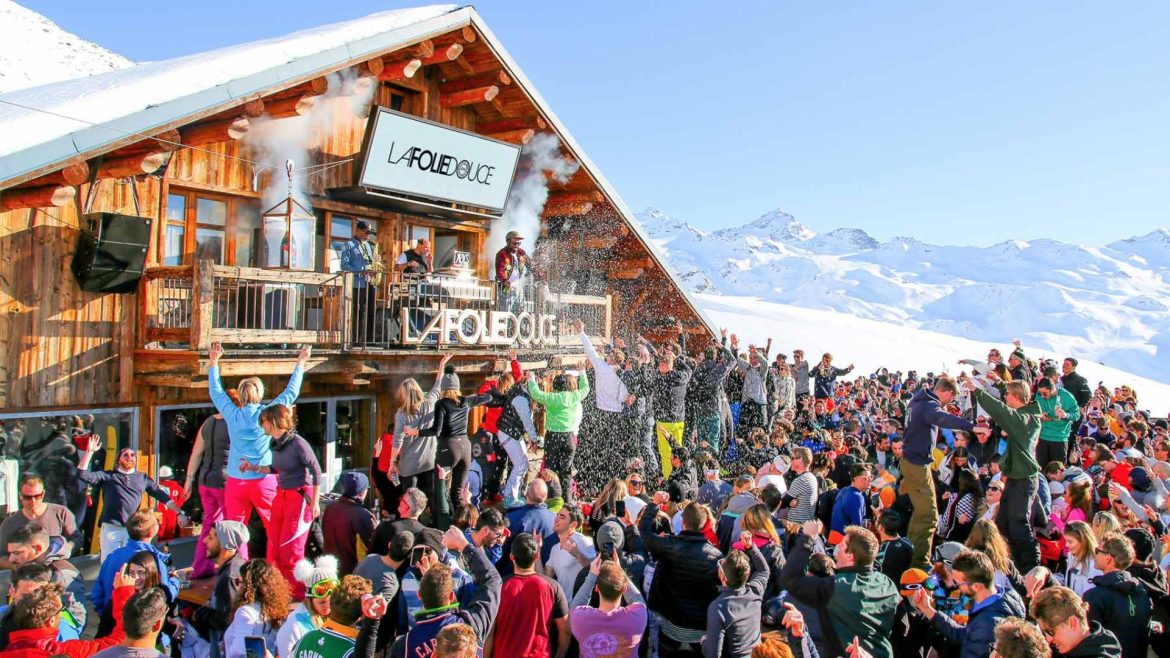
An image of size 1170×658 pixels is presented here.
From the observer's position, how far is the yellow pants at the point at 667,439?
1249 centimetres

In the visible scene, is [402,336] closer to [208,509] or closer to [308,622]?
[208,509]

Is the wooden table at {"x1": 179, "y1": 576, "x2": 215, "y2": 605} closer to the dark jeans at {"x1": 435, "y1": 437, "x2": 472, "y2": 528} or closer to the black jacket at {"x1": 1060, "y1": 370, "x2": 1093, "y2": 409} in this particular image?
the dark jeans at {"x1": 435, "y1": 437, "x2": 472, "y2": 528}

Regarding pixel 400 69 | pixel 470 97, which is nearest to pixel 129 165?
pixel 400 69

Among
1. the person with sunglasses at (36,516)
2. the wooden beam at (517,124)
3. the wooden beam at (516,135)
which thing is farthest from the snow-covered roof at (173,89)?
the person with sunglasses at (36,516)

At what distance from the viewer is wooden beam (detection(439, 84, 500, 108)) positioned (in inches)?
527

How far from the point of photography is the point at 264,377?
11.6m

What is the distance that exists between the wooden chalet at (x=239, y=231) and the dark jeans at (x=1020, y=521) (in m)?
7.32

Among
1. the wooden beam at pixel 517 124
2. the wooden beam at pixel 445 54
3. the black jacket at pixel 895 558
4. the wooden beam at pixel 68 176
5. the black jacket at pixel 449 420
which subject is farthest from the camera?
the wooden beam at pixel 517 124

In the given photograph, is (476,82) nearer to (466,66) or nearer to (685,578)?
(466,66)

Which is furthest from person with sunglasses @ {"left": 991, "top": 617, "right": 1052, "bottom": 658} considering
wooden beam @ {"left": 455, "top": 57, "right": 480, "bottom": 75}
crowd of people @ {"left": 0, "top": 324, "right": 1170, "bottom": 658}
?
wooden beam @ {"left": 455, "top": 57, "right": 480, "bottom": 75}

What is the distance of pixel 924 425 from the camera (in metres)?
7.79

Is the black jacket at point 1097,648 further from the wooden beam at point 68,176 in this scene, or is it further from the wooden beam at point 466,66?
the wooden beam at point 466,66

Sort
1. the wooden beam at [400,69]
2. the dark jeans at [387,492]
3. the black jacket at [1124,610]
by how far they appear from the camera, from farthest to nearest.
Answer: the wooden beam at [400,69], the dark jeans at [387,492], the black jacket at [1124,610]

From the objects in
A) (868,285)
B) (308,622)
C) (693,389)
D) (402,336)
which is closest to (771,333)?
(693,389)
